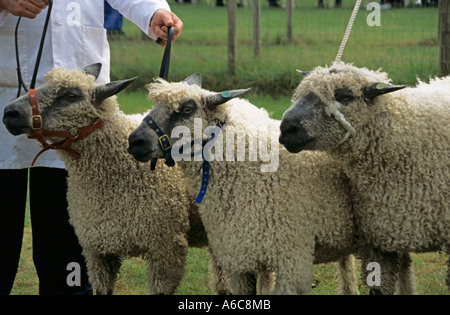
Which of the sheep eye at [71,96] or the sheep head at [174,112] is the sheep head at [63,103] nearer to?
the sheep eye at [71,96]

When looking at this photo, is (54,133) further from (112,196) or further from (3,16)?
(3,16)

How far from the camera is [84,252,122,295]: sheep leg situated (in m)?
3.70

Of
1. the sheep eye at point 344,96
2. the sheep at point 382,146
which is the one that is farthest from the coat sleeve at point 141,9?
the sheep eye at point 344,96

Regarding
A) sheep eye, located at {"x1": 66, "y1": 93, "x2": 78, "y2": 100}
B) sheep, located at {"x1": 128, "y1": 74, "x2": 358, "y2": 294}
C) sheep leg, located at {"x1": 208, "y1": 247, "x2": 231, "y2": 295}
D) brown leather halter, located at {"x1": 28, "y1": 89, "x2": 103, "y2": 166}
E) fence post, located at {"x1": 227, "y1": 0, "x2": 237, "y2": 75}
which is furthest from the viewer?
fence post, located at {"x1": 227, "y1": 0, "x2": 237, "y2": 75}

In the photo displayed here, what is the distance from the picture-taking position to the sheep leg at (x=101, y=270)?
370 cm

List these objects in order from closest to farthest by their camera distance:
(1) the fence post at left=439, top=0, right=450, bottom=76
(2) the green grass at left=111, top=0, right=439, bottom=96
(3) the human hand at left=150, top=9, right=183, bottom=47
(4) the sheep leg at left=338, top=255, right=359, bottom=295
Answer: (3) the human hand at left=150, top=9, right=183, bottom=47 < (4) the sheep leg at left=338, top=255, right=359, bottom=295 < (1) the fence post at left=439, top=0, right=450, bottom=76 < (2) the green grass at left=111, top=0, right=439, bottom=96

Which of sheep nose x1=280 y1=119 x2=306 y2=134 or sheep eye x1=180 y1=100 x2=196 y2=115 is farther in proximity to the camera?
sheep eye x1=180 y1=100 x2=196 y2=115

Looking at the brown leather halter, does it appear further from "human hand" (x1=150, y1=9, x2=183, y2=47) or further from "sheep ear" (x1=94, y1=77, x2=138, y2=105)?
"human hand" (x1=150, y1=9, x2=183, y2=47)

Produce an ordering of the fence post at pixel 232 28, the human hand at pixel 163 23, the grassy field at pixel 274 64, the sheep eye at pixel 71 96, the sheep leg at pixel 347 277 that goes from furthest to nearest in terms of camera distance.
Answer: the fence post at pixel 232 28, the grassy field at pixel 274 64, the sheep leg at pixel 347 277, the human hand at pixel 163 23, the sheep eye at pixel 71 96

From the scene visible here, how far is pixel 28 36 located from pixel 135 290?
195 centimetres

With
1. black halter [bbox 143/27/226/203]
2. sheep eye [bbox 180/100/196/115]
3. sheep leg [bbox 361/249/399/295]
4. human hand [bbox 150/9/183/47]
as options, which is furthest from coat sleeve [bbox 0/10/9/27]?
sheep leg [bbox 361/249/399/295]

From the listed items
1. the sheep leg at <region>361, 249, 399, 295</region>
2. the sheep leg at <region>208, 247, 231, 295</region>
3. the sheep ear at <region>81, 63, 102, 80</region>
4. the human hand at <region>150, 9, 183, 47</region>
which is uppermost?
Result: the human hand at <region>150, 9, 183, 47</region>

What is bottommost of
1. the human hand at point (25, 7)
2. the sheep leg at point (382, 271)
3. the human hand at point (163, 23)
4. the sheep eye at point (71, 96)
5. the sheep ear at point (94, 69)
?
the sheep leg at point (382, 271)

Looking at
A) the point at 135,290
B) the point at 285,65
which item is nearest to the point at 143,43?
the point at 285,65
